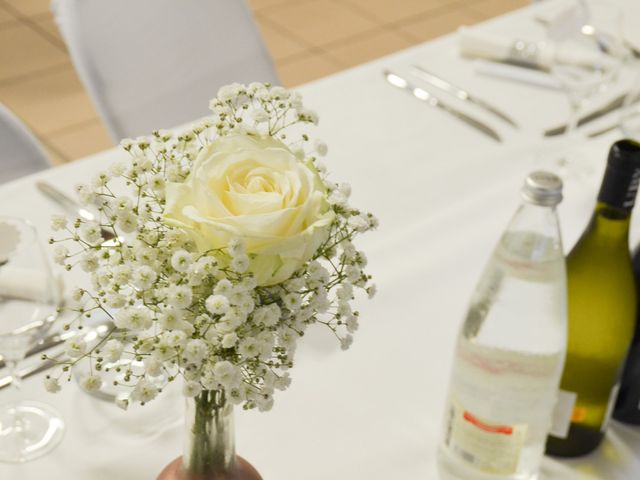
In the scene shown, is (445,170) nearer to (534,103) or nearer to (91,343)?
(534,103)

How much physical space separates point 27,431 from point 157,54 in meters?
0.96

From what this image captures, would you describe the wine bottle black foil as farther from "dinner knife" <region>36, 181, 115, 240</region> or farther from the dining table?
"dinner knife" <region>36, 181, 115, 240</region>

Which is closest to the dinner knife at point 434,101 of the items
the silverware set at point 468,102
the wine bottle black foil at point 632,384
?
the silverware set at point 468,102

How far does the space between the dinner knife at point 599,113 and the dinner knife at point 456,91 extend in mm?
62

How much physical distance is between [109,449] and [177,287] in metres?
0.42

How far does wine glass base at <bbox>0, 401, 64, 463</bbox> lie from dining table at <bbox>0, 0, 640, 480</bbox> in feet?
0.04

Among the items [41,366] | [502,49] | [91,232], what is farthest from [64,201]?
[502,49]

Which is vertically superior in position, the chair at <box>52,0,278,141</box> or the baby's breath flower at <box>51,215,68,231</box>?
the chair at <box>52,0,278,141</box>

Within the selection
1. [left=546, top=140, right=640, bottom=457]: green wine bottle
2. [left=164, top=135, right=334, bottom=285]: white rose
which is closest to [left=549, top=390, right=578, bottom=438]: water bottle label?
[left=546, top=140, right=640, bottom=457]: green wine bottle

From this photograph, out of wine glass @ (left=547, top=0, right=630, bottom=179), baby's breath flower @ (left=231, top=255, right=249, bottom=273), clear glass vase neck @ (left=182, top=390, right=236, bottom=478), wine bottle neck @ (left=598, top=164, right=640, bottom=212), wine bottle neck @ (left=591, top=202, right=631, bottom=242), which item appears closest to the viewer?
baby's breath flower @ (left=231, top=255, right=249, bottom=273)

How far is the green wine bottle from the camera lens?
1.00m

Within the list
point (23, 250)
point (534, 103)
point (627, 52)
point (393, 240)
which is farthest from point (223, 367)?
point (627, 52)

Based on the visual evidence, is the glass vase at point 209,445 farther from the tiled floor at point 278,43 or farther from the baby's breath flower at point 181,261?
the tiled floor at point 278,43

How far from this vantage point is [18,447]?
98 centimetres
